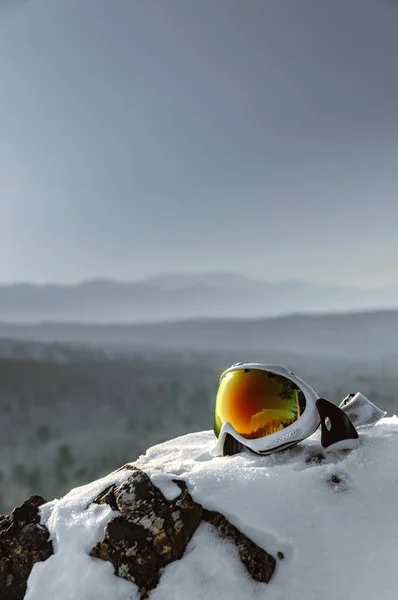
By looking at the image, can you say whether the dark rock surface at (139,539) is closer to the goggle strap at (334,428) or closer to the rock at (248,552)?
the rock at (248,552)

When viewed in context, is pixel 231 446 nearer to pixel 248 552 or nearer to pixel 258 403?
pixel 258 403

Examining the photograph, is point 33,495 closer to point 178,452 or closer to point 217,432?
point 178,452

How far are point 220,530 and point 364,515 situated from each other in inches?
36.2

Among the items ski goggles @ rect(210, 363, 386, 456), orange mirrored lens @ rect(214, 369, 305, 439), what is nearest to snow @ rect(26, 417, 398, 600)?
ski goggles @ rect(210, 363, 386, 456)

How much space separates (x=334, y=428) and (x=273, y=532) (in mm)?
978

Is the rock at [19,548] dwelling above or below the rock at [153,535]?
below

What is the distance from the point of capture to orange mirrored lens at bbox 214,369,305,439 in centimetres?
364

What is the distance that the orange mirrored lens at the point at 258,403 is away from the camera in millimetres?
3639

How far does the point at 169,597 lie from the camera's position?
2541mm

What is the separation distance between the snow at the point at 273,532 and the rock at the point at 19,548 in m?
0.07

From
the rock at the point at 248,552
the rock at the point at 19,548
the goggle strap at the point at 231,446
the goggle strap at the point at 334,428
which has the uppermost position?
the goggle strap at the point at 334,428

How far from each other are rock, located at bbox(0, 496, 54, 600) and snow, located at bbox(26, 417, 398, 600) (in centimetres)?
7

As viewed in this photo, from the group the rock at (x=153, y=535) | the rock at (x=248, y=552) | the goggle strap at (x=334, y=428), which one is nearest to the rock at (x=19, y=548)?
the rock at (x=153, y=535)

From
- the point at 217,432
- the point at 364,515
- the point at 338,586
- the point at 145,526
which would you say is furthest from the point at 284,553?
the point at 217,432
